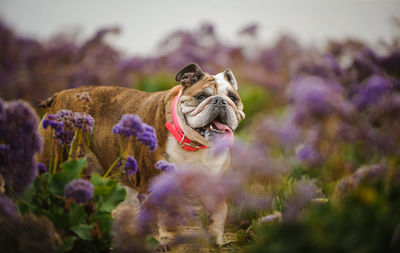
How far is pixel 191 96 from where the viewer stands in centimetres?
343

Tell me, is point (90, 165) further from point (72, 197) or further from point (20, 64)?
point (20, 64)

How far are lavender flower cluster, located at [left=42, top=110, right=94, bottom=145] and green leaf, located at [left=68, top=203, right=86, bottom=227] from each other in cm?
50

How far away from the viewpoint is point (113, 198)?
241 centimetres

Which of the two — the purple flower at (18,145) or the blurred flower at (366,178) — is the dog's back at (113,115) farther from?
the blurred flower at (366,178)

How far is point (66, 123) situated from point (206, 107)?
122 centimetres

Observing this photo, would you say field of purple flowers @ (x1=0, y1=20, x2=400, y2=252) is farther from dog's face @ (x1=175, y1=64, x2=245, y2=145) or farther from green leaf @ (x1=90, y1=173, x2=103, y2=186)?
dog's face @ (x1=175, y1=64, x2=245, y2=145)

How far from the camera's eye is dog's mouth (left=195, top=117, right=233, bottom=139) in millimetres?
3294

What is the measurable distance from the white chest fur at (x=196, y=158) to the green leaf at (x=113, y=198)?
101cm

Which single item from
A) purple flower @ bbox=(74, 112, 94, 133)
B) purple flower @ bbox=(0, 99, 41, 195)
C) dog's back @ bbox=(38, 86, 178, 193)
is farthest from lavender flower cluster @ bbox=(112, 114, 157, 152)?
dog's back @ bbox=(38, 86, 178, 193)

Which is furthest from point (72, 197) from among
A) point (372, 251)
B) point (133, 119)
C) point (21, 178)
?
point (372, 251)

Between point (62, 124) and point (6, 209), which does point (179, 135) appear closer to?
point (62, 124)

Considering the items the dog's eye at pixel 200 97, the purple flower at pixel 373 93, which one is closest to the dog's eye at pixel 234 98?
the dog's eye at pixel 200 97

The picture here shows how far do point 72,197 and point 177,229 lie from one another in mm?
607

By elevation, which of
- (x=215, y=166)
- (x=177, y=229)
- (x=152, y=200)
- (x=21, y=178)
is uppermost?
(x=21, y=178)
